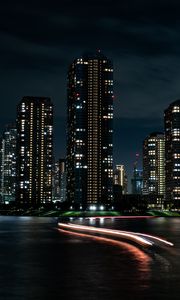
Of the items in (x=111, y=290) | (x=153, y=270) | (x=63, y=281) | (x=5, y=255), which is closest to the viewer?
(x=111, y=290)

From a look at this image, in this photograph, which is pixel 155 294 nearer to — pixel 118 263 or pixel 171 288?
pixel 171 288

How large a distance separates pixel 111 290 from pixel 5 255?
42.6 ft

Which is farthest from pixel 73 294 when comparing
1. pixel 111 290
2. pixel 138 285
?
pixel 138 285

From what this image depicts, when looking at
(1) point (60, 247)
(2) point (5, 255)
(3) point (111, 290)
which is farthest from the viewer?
(1) point (60, 247)

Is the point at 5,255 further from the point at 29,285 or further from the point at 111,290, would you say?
the point at 111,290

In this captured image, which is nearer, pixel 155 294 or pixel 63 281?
pixel 155 294

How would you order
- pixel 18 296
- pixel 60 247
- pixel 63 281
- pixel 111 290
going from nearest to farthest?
pixel 18 296 < pixel 111 290 < pixel 63 281 < pixel 60 247

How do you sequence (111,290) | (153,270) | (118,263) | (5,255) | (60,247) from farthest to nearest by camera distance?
1. (60,247)
2. (5,255)
3. (118,263)
4. (153,270)
5. (111,290)

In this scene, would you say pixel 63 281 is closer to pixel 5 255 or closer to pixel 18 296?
pixel 18 296

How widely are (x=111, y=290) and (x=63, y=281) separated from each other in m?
2.58

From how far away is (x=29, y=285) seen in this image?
18.6 meters

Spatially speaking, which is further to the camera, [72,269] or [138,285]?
[72,269]

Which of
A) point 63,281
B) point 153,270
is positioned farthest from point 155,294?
point 153,270

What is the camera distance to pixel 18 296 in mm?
16469
